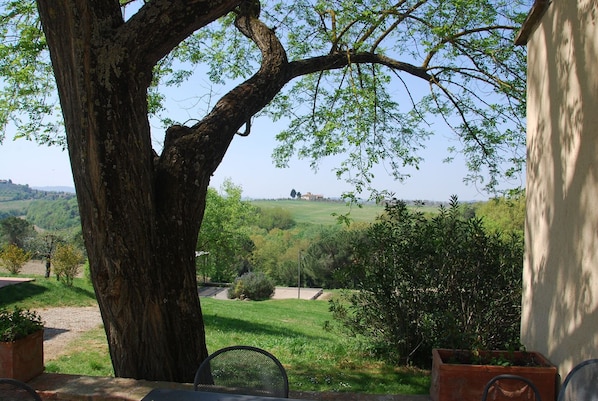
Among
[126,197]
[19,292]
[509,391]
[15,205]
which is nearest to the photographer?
[509,391]

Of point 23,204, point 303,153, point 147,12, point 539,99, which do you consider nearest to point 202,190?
point 147,12

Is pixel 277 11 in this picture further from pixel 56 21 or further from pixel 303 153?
pixel 56 21

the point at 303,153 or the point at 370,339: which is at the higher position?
the point at 303,153

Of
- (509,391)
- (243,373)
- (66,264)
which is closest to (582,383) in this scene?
(509,391)

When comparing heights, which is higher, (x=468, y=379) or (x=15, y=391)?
(x=15, y=391)

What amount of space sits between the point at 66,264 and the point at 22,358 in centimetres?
1116

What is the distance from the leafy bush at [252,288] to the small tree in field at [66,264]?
1409cm

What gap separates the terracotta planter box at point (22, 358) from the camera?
3611 millimetres

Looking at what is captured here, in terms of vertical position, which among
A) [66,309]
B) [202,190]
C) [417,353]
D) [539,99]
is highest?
[539,99]

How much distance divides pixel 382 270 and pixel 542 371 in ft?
7.44

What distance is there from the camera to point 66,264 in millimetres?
13883

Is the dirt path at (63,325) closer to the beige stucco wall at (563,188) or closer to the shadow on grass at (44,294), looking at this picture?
the shadow on grass at (44,294)

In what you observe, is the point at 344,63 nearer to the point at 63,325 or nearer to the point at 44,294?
the point at 63,325

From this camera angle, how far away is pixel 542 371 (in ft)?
10.6
